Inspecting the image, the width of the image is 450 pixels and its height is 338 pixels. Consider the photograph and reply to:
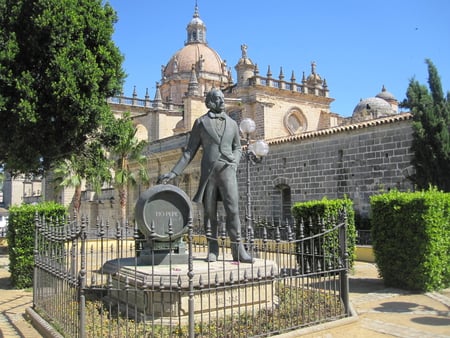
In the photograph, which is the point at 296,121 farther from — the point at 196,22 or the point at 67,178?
the point at 196,22

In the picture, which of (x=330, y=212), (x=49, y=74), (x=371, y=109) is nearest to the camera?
(x=330, y=212)

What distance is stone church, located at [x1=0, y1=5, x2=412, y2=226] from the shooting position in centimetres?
1602

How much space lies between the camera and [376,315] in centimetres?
662

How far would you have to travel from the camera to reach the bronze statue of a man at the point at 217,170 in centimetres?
662

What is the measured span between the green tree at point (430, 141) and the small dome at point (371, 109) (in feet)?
58.1

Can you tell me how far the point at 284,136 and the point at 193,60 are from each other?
108 ft

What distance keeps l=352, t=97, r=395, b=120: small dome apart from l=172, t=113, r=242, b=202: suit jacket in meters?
27.1

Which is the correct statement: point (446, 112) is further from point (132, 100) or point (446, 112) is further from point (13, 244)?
point (132, 100)

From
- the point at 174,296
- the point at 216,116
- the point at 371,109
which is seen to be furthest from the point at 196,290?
the point at 371,109

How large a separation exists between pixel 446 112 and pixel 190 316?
1303 cm

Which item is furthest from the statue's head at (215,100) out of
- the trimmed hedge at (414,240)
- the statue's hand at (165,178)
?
the trimmed hedge at (414,240)

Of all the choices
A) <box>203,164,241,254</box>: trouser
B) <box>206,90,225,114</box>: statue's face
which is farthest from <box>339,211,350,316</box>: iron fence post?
<box>206,90,225,114</box>: statue's face

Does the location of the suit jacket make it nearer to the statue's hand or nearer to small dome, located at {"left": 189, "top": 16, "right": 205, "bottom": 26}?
the statue's hand

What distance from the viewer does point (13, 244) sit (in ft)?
31.1
